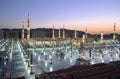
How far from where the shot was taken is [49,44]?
1467 inches

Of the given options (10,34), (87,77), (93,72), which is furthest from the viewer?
(10,34)

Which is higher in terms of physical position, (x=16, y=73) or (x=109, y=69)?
(x=109, y=69)

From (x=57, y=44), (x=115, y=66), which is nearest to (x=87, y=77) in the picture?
(x=115, y=66)

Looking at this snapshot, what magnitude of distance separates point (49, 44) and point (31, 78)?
2699 centimetres

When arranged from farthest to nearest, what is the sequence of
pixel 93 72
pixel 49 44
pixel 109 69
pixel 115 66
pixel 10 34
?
1. pixel 10 34
2. pixel 49 44
3. pixel 115 66
4. pixel 109 69
5. pixel 93 72

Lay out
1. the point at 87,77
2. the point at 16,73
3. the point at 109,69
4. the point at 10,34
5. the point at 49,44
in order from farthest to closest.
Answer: the point at 10,34, the point at 49,44, the point at 16,73, the point at 109,69, the point at 87,77

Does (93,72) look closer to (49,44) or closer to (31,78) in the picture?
(31,78)

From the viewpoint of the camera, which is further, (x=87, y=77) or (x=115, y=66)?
(x=115, y=66)

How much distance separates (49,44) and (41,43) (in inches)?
81.3

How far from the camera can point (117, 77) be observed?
8859mm

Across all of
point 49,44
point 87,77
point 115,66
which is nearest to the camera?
point 87,77

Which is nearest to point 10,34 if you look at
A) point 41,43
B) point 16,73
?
point 41,43

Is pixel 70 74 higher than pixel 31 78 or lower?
higher

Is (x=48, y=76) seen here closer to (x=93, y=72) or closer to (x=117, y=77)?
(x=93, y=72)
